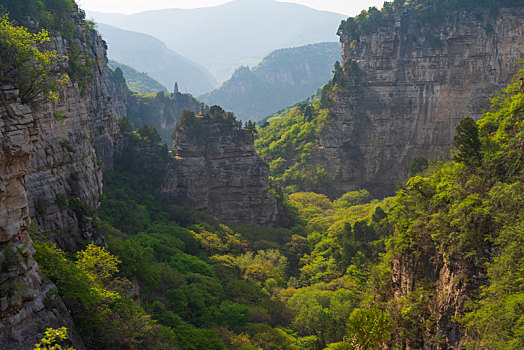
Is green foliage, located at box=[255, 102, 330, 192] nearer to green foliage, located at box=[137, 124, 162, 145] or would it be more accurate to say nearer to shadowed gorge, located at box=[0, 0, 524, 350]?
shadowed gorge, located at box=[0, 0, 524, 350]

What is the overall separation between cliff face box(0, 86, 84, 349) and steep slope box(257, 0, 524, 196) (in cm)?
7202

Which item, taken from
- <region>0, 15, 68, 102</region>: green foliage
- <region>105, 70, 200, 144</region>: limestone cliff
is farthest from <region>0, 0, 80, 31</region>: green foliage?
<region>105, 70, 200, 144</region>: limestone cliff

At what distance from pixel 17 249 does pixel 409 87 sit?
78.1 metres

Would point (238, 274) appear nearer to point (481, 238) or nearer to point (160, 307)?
point (160, 307)

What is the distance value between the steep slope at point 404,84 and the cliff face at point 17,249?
72020mm

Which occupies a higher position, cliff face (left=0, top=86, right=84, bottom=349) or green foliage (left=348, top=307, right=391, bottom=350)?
cliff face (left=0, top=86, right=84, bottom=349)

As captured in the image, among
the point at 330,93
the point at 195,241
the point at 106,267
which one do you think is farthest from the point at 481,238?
the point at 330,93

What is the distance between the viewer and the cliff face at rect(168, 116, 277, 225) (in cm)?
6266

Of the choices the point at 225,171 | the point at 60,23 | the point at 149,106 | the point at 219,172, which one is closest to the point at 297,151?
the point at 225,171

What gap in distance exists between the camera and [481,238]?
79.4 ft

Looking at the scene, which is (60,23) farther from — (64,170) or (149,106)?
(149,106)

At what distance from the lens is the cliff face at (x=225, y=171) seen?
62.7 m

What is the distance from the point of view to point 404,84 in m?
84.6

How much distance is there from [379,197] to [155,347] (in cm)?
7106
